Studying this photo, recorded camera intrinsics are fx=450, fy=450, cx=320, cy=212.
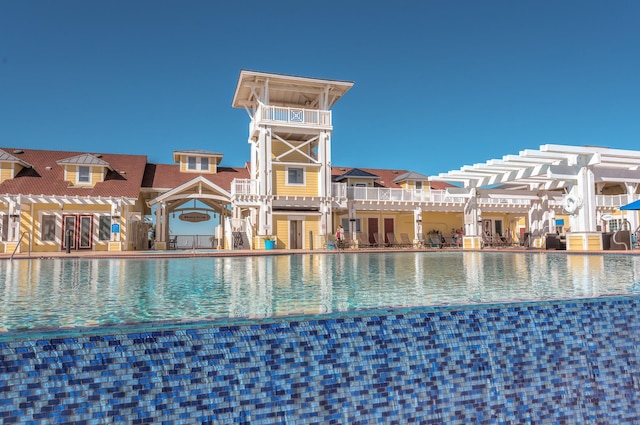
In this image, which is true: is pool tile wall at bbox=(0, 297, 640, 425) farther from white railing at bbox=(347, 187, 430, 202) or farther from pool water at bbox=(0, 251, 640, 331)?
white railing at bbox=(347, 187, 430, 202)

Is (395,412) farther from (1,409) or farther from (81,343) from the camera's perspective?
(1,409)

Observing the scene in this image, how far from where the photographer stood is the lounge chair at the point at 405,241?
2630 cm

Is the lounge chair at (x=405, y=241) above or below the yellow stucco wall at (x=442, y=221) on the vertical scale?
below

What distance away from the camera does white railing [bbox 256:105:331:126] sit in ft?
75.2

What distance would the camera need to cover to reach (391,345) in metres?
3.46

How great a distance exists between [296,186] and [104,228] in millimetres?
9794

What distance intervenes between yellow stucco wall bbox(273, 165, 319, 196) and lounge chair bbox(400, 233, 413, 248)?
20.7ft

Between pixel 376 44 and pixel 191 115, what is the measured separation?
13886 millimetres

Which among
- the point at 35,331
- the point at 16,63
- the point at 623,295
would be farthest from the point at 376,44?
the point at 35,331

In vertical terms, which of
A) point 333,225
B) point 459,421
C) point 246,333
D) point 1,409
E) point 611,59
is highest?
point 611,59

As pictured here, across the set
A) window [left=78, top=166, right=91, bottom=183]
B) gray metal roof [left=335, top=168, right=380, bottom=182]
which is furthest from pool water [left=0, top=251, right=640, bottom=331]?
gray metal roof [left=335, top=168, right=380, bottom=182]

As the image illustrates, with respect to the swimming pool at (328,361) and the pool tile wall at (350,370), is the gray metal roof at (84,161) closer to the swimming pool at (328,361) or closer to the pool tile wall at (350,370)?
the swimming pool at (328,361)

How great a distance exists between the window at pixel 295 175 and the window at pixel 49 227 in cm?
1157

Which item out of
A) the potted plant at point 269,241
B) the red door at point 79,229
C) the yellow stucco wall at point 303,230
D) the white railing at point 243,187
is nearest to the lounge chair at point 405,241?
the yellow stucco wall at point 303,230
